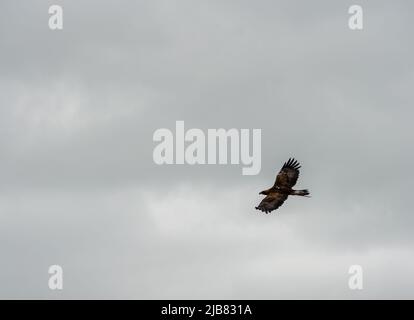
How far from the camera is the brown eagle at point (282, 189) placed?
13638 cm

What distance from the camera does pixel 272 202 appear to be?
453 ft

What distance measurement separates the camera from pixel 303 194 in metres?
135

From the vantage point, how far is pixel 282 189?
449 ft

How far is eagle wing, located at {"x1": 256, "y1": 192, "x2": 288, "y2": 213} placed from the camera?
137500mm

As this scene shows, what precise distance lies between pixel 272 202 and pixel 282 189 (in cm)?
170

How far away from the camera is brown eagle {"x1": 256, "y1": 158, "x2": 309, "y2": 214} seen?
136 meters
